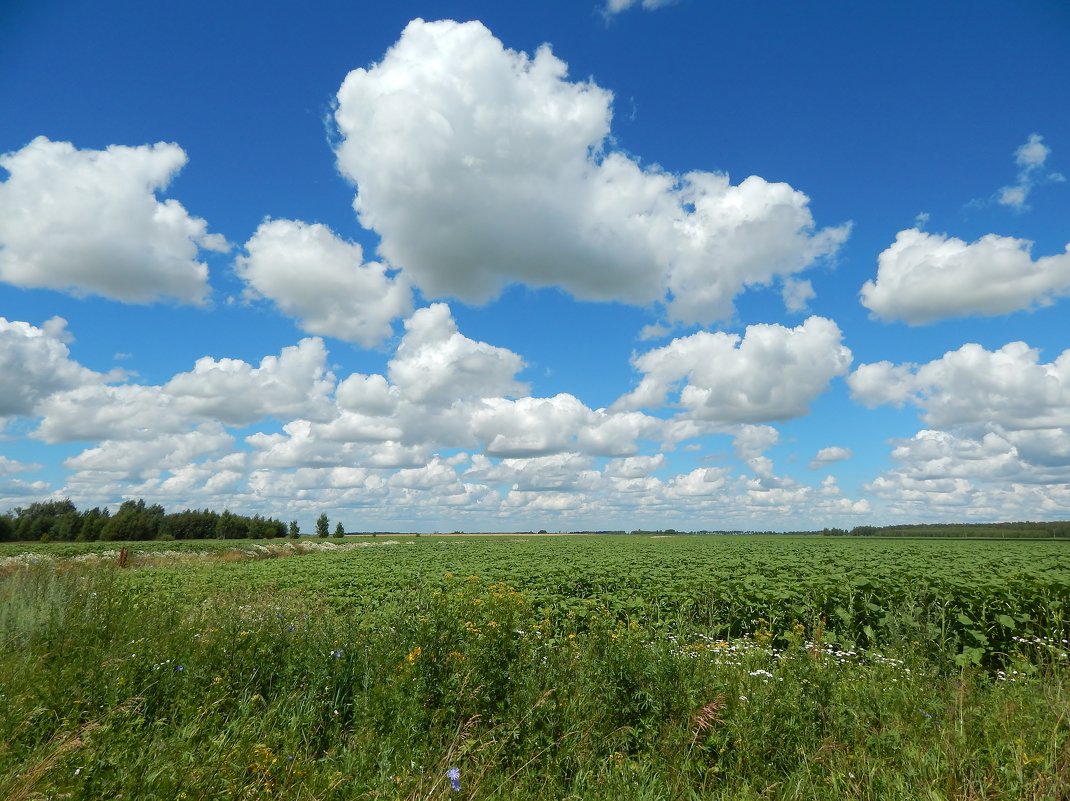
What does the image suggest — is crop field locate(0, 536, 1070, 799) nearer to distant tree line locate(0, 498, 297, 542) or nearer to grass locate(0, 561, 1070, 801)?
grass locate(0, 561, 1070, 801)

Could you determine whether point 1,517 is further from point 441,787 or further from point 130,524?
point 441,787

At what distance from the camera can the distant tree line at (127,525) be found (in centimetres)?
8419

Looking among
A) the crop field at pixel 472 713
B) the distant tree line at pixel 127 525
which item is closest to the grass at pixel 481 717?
the crop field at pixel 472 713

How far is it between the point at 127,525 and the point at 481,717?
346 feet

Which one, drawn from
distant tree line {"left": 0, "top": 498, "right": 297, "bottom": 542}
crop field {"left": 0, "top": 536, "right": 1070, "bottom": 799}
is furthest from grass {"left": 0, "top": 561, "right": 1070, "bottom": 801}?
distant tree line {"left": 0, "top": 498, "right": 297, "bottom": 542}

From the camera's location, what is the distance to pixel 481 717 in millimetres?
5219

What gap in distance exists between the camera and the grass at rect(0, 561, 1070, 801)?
406 centimetres

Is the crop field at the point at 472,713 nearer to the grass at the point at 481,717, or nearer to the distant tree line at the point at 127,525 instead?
the grass at the point at 481,717

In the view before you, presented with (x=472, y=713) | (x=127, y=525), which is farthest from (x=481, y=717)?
(x=127, y=525)

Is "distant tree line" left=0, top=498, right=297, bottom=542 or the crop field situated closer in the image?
the crop field

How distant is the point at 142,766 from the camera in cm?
391

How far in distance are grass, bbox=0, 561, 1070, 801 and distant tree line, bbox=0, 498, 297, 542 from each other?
93230 millimetres

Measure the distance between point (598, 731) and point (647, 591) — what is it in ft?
35.1

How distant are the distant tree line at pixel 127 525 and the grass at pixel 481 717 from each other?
306ft
